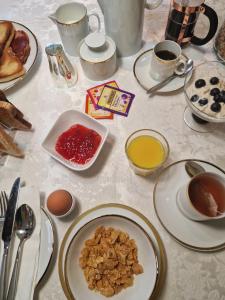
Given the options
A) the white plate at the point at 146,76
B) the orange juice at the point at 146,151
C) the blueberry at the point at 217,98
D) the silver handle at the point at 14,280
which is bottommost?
the silver handle at the point at 14,280

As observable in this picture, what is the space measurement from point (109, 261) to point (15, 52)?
2.75 ft

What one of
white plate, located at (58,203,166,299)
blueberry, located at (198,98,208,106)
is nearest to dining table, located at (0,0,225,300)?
white plate, located at (58,203,166,299)

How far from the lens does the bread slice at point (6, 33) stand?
3.27ft

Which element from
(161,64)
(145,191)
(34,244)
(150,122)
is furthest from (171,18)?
(34,244)

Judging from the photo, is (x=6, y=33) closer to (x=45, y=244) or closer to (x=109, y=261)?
(x=45, y=244)

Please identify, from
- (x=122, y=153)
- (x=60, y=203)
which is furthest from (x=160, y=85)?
(x=60, y=203)

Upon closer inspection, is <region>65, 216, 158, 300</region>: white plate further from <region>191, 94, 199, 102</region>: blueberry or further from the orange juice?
<region>191, 94, 199, 102</region>: blueberry

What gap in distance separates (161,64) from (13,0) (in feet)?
2.71

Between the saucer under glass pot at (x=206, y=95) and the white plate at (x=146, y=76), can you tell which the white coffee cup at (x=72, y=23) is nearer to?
the white plate at (x=146, y=76)

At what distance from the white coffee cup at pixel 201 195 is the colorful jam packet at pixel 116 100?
0.36 m

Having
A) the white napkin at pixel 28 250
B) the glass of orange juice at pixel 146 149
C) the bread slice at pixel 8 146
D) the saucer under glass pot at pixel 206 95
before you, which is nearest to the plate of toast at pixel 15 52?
the bread slice at pixel 8 146

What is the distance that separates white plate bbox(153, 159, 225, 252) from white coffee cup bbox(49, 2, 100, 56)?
590 millimetres

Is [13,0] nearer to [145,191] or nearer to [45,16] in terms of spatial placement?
[45,16]

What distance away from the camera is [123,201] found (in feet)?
2.50
